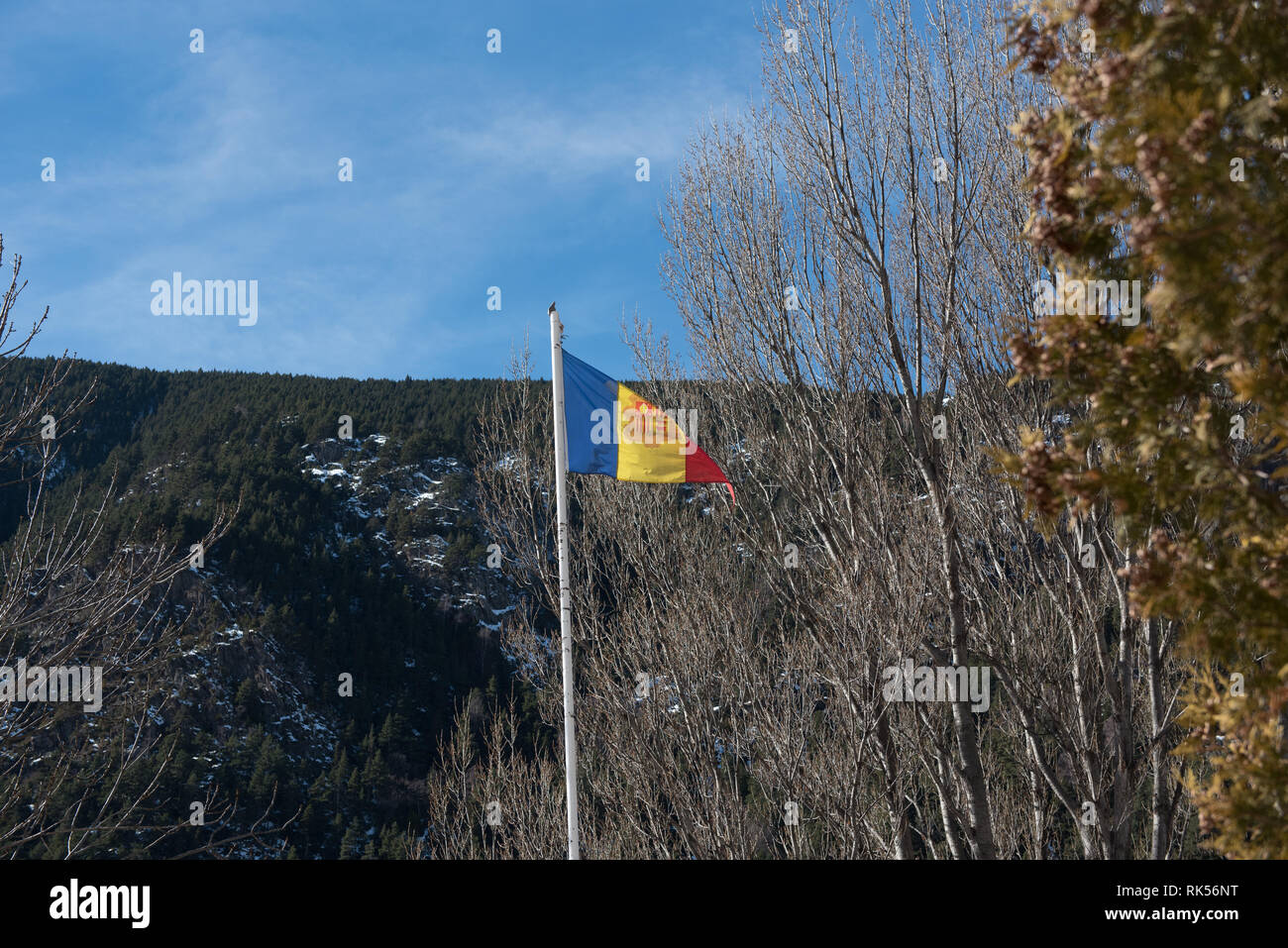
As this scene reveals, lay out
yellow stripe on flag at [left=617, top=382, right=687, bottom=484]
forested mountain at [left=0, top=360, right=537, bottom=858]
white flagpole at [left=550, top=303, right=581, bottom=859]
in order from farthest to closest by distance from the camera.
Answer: forested mountain at [left=0, top=360, right=537, bottom=858], yellow stripe on flag at [left=617, top=382, right=687, bottom=484], white flagpole at [left=550, top=303, right=581, bottom=859]

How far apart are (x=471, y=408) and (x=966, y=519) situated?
84.0 meters

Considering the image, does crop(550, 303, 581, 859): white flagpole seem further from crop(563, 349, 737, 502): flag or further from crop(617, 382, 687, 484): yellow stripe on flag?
crop(617, 382, 687, 484): yellow stripe on flag

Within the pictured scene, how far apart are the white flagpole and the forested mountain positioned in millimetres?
54939

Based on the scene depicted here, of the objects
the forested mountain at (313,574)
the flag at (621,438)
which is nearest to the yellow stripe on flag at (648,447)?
the flag at (621,438)

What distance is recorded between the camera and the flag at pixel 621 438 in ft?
29.7

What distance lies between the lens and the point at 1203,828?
9.81 feet

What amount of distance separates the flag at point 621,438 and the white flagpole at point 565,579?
0.18 metres

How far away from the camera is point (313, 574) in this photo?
85.9 meters

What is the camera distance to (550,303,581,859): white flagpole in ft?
26.9

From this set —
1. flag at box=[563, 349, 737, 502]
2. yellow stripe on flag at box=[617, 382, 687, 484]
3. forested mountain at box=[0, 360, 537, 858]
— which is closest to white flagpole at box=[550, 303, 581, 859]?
flag at box=[563, 349, 737, 502]

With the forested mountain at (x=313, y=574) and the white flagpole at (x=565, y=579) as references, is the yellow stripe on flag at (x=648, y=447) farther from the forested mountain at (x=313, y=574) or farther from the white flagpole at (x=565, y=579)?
the forested mountain at (x=313, y=574)

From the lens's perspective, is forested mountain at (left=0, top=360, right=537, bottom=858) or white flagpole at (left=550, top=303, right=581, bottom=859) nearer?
white flagpole at (left=550, top=303, right=581, bottom=859)

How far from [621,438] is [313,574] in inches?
3228
